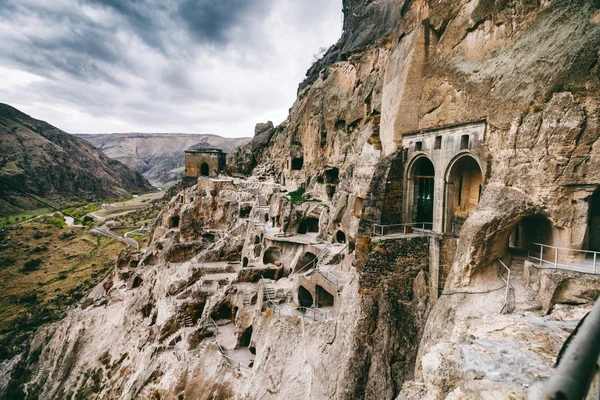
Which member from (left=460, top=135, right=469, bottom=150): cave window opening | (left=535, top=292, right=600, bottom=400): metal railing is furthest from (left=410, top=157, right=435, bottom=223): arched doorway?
(left=535, top=292, right=600, bottom=400): metal railing

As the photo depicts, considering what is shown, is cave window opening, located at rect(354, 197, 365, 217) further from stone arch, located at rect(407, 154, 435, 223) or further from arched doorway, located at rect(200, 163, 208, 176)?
arched doorway, located at rect(200, 163, 208, 176)

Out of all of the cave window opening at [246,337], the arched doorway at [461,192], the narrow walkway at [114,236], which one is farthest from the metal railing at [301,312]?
the narrow walkway at [114,236]

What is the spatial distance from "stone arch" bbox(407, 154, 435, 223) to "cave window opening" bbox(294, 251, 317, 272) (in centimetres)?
824

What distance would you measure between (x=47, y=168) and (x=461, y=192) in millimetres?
121935

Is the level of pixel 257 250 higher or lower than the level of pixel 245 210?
lower

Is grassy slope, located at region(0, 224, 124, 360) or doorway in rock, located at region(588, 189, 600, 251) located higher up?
doorway in rock, located at region(588, 189, 600, 251)

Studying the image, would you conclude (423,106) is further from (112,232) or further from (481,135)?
(112,232)

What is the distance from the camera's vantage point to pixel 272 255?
73.5 feet

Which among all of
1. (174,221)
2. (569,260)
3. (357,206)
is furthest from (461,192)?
(174,221)

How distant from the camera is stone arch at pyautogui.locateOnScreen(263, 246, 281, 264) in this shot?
22.2m

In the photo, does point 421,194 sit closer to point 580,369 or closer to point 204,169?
point 580,369

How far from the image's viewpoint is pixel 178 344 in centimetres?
1884

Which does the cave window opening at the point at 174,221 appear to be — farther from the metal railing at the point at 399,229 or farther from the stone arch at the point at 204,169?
the metal railing at the point at 399,229

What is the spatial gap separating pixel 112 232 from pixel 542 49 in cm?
7584
